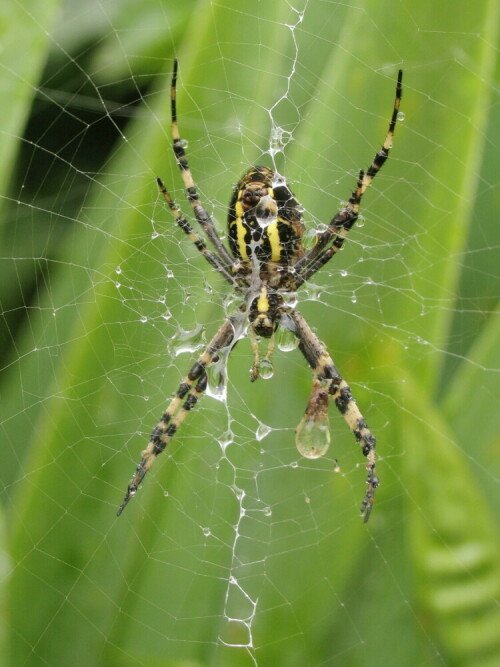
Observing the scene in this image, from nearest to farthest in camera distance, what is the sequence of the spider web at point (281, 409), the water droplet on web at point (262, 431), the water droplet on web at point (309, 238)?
the spider web at point (281, 409) → the water droplet on web at point (262, 431) → the water droplet on web at point (309, 238)

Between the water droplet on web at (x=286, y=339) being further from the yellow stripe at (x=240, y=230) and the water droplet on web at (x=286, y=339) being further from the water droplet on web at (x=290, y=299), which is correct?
the yellow stripe at (x=240, y=230)

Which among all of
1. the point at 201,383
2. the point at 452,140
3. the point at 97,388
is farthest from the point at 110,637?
the point at 452,140

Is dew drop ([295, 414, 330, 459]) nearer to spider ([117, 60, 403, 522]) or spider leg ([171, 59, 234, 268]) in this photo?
spider ([117, 60, 403, 522])

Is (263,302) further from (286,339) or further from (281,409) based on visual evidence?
(281,409)

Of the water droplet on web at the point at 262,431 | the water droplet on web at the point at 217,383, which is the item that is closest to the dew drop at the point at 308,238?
the water droplet on web at the point at 217,383

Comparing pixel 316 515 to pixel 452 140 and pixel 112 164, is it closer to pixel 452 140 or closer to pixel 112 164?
pixel 452 140

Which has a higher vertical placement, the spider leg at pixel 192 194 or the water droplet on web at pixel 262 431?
the spider leg at pixel 192 194

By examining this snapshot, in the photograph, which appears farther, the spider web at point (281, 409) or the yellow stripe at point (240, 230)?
the yellow stripe at point (240, 230)

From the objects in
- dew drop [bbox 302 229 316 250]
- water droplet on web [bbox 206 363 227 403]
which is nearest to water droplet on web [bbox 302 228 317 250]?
dew drop [bbox 302 229 316 250]
